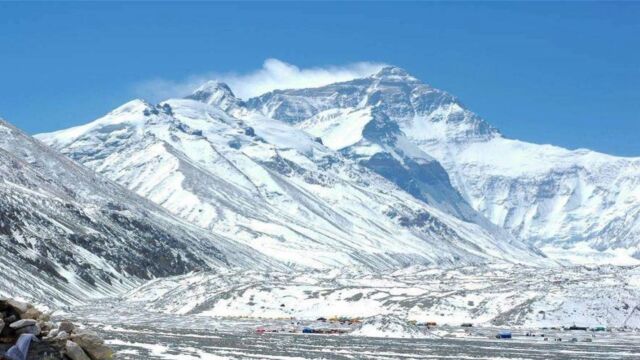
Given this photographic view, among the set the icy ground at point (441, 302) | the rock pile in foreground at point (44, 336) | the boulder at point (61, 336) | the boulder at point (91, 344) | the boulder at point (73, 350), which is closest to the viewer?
the rock pile in foreground at point (44, 336)

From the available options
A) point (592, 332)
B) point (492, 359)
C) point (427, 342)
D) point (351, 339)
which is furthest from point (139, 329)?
point (592, 332)

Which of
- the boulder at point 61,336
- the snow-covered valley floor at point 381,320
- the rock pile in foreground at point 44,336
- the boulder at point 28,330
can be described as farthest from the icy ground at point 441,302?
the boulder at point 28,330

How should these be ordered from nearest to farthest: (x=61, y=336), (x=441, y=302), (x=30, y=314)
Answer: (x=61, y=336)
(x=30, y=314)
(x=441, y=302)

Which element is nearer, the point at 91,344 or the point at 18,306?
the point at 18,306

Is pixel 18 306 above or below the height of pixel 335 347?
above

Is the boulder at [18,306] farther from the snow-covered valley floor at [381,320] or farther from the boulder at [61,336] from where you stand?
the snow-covered valley floor at [381,320]

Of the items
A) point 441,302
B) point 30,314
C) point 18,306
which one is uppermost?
point 441,302

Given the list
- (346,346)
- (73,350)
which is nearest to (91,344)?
(73,350)

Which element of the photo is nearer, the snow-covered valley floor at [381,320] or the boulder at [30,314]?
the boulder at [30,314]

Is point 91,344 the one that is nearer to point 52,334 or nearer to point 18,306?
point 52,334
